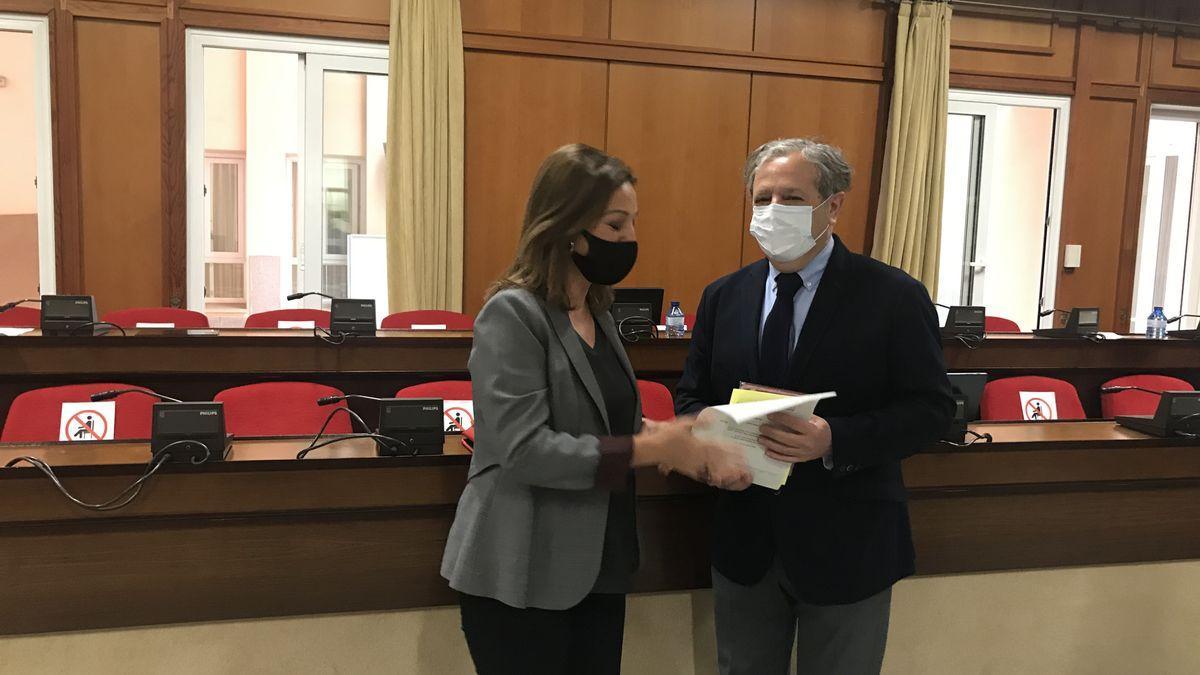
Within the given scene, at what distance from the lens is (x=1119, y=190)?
663 centimetres

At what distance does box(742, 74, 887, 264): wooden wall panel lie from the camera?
596cm

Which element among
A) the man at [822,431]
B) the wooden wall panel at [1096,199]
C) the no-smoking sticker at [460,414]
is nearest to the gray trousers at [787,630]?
the man at [822,431]

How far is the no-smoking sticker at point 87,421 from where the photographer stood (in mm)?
2512

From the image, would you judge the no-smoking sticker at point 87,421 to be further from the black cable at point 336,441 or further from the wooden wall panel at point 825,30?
the wooden wall panel at point 825,30

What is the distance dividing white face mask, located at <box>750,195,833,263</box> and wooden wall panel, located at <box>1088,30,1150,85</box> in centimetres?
627

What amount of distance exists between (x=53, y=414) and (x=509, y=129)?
3.61 meters

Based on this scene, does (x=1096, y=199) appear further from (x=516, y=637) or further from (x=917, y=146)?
(x=516, y=637)

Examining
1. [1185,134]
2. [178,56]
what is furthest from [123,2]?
[1185,134]

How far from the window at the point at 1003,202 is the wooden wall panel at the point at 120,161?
554 cm

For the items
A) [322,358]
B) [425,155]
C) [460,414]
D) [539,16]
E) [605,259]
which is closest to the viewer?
[605,259]

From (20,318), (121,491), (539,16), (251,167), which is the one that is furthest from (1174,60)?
(251,167)

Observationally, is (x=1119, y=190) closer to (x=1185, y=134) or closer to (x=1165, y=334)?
(x=1185, y=134)

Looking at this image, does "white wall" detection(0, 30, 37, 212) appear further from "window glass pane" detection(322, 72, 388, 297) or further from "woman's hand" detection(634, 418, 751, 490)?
"woman's hand" detection(634, 418, 751, 490)

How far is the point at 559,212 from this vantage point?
1.29 metres
